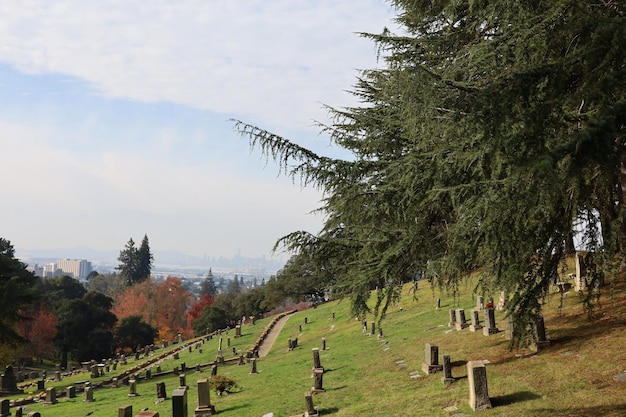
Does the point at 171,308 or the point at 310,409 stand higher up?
the point at 310,409

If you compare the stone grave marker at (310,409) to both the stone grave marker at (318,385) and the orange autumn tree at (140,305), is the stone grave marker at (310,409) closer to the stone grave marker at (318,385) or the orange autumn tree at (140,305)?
the stone grave marker at (318,385)

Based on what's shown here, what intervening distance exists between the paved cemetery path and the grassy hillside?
9.84 metres

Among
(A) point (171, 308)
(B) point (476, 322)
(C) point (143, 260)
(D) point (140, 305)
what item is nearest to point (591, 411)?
(B) point (476, 322)

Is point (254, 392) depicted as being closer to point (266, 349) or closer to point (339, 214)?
point (339, 214)

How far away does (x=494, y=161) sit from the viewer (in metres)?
6.83

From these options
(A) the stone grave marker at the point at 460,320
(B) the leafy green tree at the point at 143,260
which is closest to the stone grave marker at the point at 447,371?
(A) the stone grave marker at the point at 460,320

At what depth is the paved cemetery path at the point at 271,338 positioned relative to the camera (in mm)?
36406

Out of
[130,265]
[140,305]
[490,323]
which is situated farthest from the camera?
[130,265]

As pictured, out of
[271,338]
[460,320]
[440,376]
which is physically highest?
[460,320]

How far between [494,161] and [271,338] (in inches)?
1520

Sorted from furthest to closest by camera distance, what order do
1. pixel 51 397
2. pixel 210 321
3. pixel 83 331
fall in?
1. pixel 210 321
2. pixel 83 331
3. pixel 51 397

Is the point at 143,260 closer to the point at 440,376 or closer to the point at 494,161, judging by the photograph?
the point at 440,376

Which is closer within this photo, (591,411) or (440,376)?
(591,411)

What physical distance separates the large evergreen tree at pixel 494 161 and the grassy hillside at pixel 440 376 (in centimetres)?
178
